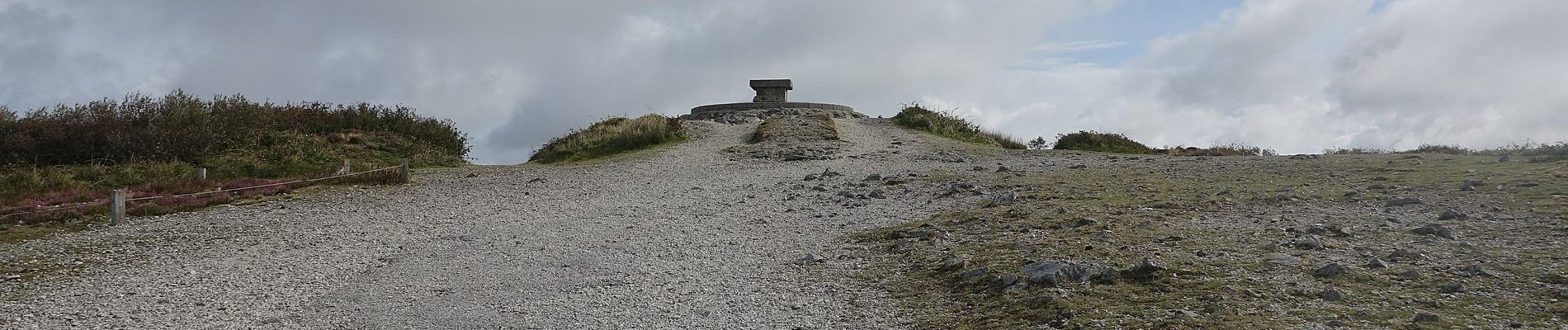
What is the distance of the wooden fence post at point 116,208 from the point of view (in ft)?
49.5

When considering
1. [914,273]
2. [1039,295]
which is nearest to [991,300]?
[1039,295]

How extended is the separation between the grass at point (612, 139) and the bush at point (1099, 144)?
11526 millimetres

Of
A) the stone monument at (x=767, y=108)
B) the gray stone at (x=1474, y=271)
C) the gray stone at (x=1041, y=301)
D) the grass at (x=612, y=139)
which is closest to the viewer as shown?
the gray stone at (x=1474, y=271)

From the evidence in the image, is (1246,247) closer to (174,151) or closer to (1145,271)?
(1145,271)

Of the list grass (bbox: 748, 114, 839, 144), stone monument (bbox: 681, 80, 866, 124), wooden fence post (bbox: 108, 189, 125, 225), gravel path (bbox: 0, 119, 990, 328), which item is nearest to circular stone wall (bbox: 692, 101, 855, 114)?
stone monument (bbox: 681, 80, 866, 124)

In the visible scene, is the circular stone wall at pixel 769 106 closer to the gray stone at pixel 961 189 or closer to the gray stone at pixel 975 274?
the gray stone at pixel 961 189

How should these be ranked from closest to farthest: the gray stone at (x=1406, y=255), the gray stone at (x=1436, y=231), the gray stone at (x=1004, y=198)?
the gray stone at (x=1406, y=255) < the gray stone at (x=1436, y=231) < the gray stone at (x=1004, y=198)

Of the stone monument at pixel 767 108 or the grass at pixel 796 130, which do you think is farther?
the stone monument at pixel 767 108

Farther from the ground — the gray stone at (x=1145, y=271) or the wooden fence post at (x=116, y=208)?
the wooden fence post at (x=116, y=208)

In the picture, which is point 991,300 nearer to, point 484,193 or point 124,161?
point 484,193

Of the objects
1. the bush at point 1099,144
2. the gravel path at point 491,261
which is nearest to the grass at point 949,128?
the bush at point 1099,144

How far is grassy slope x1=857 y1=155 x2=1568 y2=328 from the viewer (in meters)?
7.40

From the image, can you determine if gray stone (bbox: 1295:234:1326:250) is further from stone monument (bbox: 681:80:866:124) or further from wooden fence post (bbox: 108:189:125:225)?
stone monument (bbox: 681:80:866:124)

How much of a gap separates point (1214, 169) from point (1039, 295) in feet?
38.2
